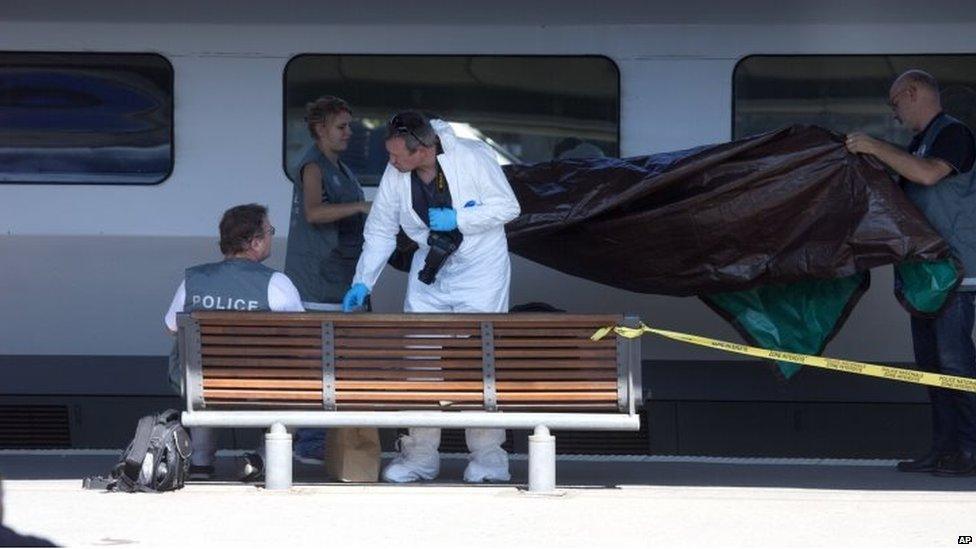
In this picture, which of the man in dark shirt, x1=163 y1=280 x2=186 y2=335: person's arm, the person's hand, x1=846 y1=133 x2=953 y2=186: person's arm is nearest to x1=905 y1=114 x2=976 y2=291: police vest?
the man in dark shirt

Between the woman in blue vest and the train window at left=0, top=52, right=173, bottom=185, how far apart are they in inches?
36.5

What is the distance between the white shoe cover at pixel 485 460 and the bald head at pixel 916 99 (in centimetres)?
226

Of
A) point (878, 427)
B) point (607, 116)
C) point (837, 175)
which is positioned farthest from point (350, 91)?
point (878, 427)

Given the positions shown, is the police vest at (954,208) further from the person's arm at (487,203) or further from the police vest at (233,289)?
the police vest at (233,289)

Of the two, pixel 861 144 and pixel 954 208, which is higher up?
pixel 861 144

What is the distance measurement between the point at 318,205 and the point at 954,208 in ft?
9.19

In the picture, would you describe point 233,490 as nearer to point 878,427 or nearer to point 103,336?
point 103,336

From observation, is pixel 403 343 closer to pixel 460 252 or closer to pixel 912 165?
pixel 460 252

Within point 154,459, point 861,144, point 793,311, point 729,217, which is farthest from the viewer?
point 793,311

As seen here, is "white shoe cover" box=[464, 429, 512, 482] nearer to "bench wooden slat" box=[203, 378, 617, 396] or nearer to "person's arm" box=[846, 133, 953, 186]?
"bench wooden slat" box=[203, 378, 617, 396]

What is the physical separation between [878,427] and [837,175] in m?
1.53

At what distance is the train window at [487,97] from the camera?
28.9 feet

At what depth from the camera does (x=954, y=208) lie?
26.0ft

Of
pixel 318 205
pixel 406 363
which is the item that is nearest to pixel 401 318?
pixel 406 363
